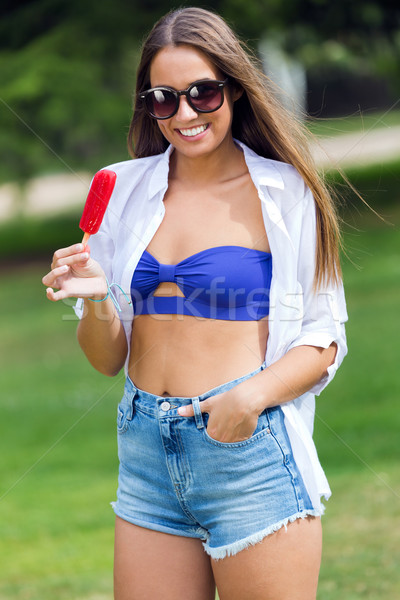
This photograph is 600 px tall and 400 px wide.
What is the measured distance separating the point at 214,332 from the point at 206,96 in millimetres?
650

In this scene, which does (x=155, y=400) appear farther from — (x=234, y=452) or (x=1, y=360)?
(x=1, y=360)

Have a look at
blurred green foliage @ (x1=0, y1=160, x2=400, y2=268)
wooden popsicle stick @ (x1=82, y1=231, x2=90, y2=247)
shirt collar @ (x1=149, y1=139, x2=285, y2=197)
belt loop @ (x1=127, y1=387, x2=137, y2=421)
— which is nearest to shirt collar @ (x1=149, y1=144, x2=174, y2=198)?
shirt collar @ (x1=149, y1=139, x2=285, y2=197)

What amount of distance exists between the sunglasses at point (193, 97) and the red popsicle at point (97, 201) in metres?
0.23

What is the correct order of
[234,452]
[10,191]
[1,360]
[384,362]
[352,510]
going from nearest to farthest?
[234,452] → [352,510] → [384,362] → [1,360] → [10,191]

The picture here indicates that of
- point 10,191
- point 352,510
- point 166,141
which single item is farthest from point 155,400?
point 10,191

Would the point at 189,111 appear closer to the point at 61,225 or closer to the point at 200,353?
the point at 200,353

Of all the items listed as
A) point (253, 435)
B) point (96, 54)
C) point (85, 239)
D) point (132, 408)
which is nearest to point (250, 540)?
point (253, 435)

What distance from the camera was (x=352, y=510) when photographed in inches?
195

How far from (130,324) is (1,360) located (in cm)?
868

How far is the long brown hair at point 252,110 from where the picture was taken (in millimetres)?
2270

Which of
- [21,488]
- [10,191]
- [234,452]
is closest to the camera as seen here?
[234,452]

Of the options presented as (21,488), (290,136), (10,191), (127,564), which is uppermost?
(10,191)

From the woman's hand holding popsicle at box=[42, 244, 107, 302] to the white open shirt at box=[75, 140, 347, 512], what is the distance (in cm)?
13

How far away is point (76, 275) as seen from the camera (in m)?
2.20
